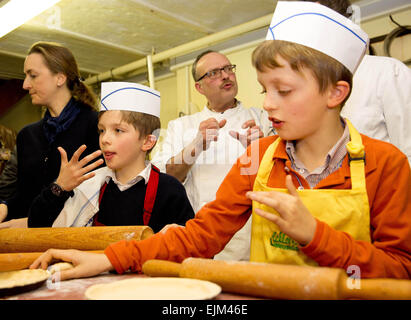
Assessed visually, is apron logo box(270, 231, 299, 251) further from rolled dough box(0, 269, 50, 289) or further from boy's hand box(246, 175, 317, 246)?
rolled dough box(0, 269, 50, 289)

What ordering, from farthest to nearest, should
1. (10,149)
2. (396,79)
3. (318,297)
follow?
(10,149)
(396,79)
(318,297)

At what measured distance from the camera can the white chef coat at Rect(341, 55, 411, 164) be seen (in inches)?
57.6

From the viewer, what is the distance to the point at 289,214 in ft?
2.22

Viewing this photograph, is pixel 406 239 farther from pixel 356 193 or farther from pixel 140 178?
pixel 140 178

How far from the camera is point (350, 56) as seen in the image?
37.9 inches

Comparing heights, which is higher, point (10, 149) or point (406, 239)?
point (10, 149)

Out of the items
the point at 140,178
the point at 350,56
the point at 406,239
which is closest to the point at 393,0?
the point at 350,56

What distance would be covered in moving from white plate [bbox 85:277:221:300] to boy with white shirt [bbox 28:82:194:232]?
2.62 feet

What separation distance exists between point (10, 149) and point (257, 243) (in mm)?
2668

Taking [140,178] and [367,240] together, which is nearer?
[367,240]

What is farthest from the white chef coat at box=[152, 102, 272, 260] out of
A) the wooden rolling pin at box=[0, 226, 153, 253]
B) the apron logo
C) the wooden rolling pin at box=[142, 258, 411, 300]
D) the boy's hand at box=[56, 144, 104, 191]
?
the wooden rolling pin at box=[142, 258, 411, 300]

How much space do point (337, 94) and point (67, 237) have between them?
2.82 feet

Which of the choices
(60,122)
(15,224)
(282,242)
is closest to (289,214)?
(282,242)

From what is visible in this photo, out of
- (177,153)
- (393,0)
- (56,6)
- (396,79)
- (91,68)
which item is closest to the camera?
(396,79)
